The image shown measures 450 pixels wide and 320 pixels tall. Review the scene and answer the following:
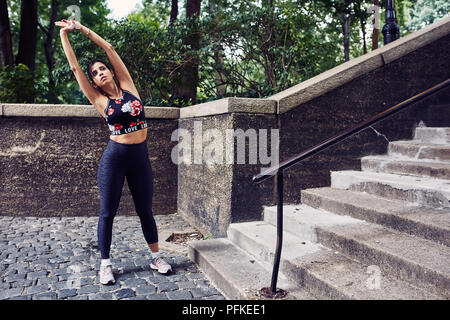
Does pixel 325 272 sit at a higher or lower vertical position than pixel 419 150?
lower

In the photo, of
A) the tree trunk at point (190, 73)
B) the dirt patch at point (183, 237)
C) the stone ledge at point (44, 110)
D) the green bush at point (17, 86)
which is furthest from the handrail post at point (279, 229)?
the green bush at point (17, 86)

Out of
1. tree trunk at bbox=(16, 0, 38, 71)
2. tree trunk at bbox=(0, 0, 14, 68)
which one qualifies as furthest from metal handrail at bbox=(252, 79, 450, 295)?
tree trunk at bbox=(16, 0, 38, 71)

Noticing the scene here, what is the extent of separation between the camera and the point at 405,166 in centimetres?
397

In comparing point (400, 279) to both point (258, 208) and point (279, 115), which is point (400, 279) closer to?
point (258, 208)

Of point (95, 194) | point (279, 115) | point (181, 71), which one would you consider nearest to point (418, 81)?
point (279, 115)

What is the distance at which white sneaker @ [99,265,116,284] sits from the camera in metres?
3.24

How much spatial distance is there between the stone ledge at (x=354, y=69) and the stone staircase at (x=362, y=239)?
924mm

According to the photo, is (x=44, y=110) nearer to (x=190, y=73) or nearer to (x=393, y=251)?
(x=190, y=73)

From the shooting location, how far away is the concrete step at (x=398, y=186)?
3162 mm

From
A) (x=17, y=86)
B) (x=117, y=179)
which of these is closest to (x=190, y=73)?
(x=17, y=86)

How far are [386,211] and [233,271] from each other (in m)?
1.34

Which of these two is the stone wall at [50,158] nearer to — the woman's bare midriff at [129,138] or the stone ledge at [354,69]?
the stone ledge at [354,69]

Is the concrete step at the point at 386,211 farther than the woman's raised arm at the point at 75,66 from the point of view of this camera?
No

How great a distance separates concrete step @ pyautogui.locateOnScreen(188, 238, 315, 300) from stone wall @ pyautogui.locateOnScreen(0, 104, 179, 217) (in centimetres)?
247
